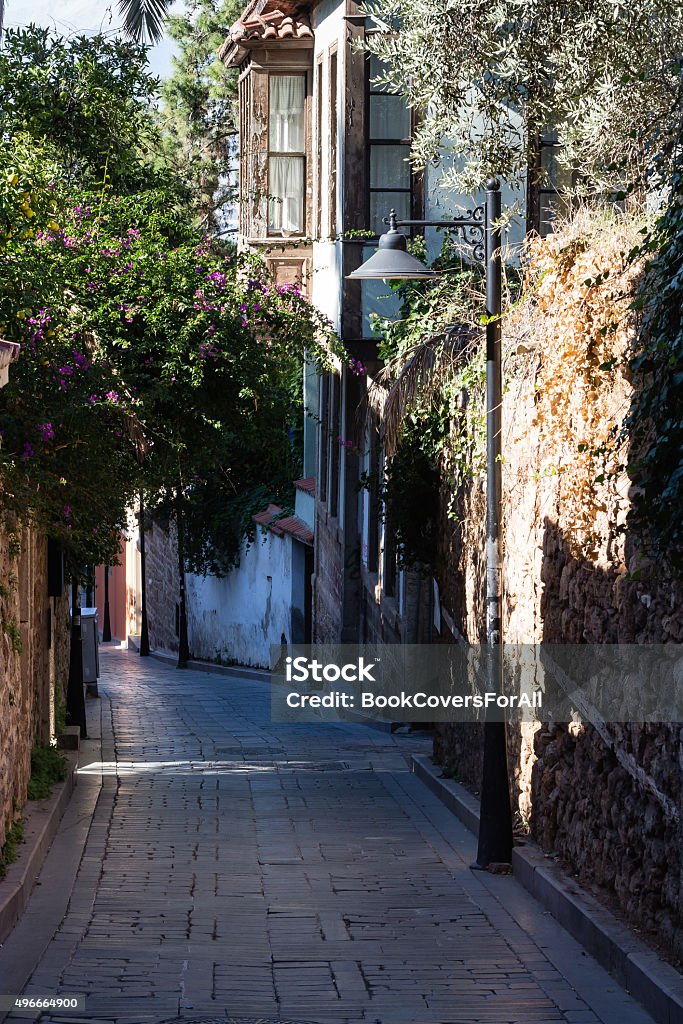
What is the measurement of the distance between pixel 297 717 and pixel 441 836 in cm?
1063

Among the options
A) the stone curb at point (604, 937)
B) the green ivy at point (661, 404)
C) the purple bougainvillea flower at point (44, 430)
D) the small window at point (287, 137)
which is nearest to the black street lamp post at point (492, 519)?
the stone curb at point (604, 937)

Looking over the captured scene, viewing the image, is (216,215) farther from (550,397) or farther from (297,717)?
(550,397)

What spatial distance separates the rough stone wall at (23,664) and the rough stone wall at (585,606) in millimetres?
3840

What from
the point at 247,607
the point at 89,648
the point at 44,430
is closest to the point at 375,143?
the point at 89,648

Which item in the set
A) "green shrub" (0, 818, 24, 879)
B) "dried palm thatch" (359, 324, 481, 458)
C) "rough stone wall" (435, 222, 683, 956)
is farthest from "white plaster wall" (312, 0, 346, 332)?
"green shrub" (0, 818, 24, 879)

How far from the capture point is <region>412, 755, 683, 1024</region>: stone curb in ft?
23.7

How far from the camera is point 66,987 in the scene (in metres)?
7.84

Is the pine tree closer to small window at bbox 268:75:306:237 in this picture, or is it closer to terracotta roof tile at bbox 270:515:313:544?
terracotta roof tile at bbox 270:515:313:544

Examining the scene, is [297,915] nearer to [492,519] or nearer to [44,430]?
[492,519]

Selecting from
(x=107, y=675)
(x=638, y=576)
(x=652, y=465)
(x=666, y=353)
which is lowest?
(x=107, y=675)

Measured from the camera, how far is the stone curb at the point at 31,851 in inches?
358

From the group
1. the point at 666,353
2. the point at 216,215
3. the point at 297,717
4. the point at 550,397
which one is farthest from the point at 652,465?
the point at 216,215

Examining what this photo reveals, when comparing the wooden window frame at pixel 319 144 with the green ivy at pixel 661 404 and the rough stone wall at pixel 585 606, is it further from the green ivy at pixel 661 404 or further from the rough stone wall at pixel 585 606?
the green ivy at pixel 661 404

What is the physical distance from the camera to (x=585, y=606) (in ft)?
32.3
